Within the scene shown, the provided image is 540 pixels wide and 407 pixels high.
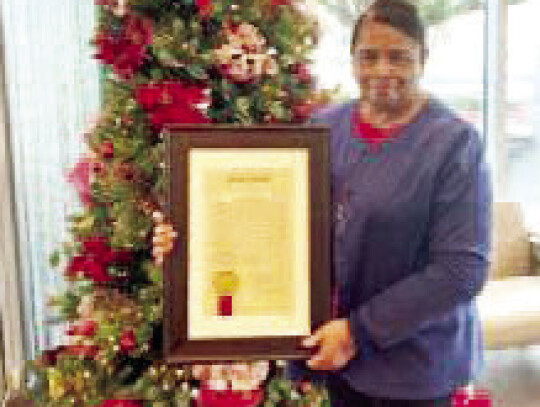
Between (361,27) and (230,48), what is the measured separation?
0.76ft

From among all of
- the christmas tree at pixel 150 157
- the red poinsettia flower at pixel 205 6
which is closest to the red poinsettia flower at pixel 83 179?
the christmas tree at pixel 150 157

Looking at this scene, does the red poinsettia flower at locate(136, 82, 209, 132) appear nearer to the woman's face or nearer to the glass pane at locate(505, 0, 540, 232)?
the woman's face

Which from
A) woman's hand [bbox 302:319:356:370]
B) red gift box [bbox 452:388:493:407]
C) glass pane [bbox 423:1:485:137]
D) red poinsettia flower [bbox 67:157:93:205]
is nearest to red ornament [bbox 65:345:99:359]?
red poinsettia flower [bbox 67:157:93:205]

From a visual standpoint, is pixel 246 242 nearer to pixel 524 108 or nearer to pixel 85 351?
pixel 85 351

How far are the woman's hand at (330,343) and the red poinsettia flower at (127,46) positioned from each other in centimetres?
53

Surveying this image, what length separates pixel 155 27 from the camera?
1.15 metres

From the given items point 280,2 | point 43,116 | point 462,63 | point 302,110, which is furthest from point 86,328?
point 462,63

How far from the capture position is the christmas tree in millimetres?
1141

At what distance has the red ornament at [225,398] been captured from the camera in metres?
1.13

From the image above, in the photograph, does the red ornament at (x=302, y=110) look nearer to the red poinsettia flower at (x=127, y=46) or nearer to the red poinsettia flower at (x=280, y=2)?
the red poinsettia flower at (x=280, y=2)

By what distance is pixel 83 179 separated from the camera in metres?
1.26

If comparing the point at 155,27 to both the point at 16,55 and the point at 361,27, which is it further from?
the point at 16,55

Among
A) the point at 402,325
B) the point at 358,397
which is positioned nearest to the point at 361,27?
the point at 402,325

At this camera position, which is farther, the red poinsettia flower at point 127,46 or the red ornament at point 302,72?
the red ornament at point 302,72
